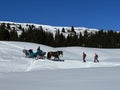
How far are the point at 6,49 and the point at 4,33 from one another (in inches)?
2620

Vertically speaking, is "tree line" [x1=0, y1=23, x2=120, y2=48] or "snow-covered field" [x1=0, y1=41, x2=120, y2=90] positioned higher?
"tree line" [x1=0, y1=23, x2=120, y2=48]

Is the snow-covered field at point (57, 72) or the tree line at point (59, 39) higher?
the tree line at point (59, 39)

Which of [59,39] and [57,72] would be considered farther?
[59,39]

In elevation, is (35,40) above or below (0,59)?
above

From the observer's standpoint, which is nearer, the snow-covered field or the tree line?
the snow-covered field

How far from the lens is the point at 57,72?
18484 millimetres

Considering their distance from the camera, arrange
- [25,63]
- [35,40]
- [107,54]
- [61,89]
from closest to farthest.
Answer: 1. [61,89]
2. [25,63]
3. [107,54]
4. [35,40]

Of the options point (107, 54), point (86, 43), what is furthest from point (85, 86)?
point (86, 43)

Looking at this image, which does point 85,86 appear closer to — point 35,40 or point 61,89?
point 61,89

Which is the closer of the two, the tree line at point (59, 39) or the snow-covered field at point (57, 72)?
the snow-covered field at point (57, 72)

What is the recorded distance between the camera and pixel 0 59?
3055cm

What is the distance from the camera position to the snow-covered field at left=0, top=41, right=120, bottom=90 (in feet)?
37.8

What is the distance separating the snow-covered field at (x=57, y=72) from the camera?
37.8 feet

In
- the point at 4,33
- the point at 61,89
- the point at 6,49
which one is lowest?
the point at 61,89
